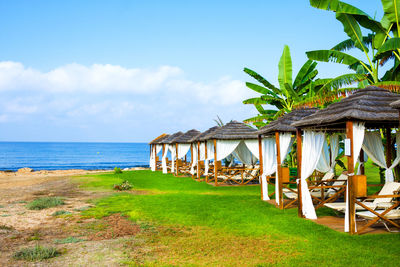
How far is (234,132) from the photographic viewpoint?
53.7ft

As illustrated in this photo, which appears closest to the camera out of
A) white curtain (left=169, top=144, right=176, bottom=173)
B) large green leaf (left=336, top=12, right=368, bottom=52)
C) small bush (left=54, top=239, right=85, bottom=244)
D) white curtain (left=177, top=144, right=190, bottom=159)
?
small bush (left=54, top=239, right=85, bottom=244)

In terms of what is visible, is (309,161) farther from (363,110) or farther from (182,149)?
(182,149)

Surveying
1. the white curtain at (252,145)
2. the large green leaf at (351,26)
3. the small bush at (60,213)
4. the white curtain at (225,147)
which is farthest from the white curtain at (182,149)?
the large green leaf at (351,26)

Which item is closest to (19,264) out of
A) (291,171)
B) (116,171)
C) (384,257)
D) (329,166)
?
(384,257)

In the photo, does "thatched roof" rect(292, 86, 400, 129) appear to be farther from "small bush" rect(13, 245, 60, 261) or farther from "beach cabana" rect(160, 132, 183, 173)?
"beach cabana" rect(160, 132, 183, 173)

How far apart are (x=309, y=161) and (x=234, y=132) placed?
841 cm

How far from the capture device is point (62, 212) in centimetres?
934

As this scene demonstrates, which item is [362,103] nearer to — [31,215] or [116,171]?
[31,215]

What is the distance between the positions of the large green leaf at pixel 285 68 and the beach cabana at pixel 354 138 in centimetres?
749

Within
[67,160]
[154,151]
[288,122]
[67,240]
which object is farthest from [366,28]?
[67,160]

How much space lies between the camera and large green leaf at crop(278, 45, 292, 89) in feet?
51.3

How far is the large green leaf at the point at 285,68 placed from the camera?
615 inches

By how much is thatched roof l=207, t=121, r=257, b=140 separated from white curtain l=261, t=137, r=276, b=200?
431 centimetres

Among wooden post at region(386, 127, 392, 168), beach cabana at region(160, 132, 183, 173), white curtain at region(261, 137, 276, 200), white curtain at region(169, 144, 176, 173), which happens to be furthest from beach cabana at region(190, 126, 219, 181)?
wooden post at region(386, 127, 392, 168)
